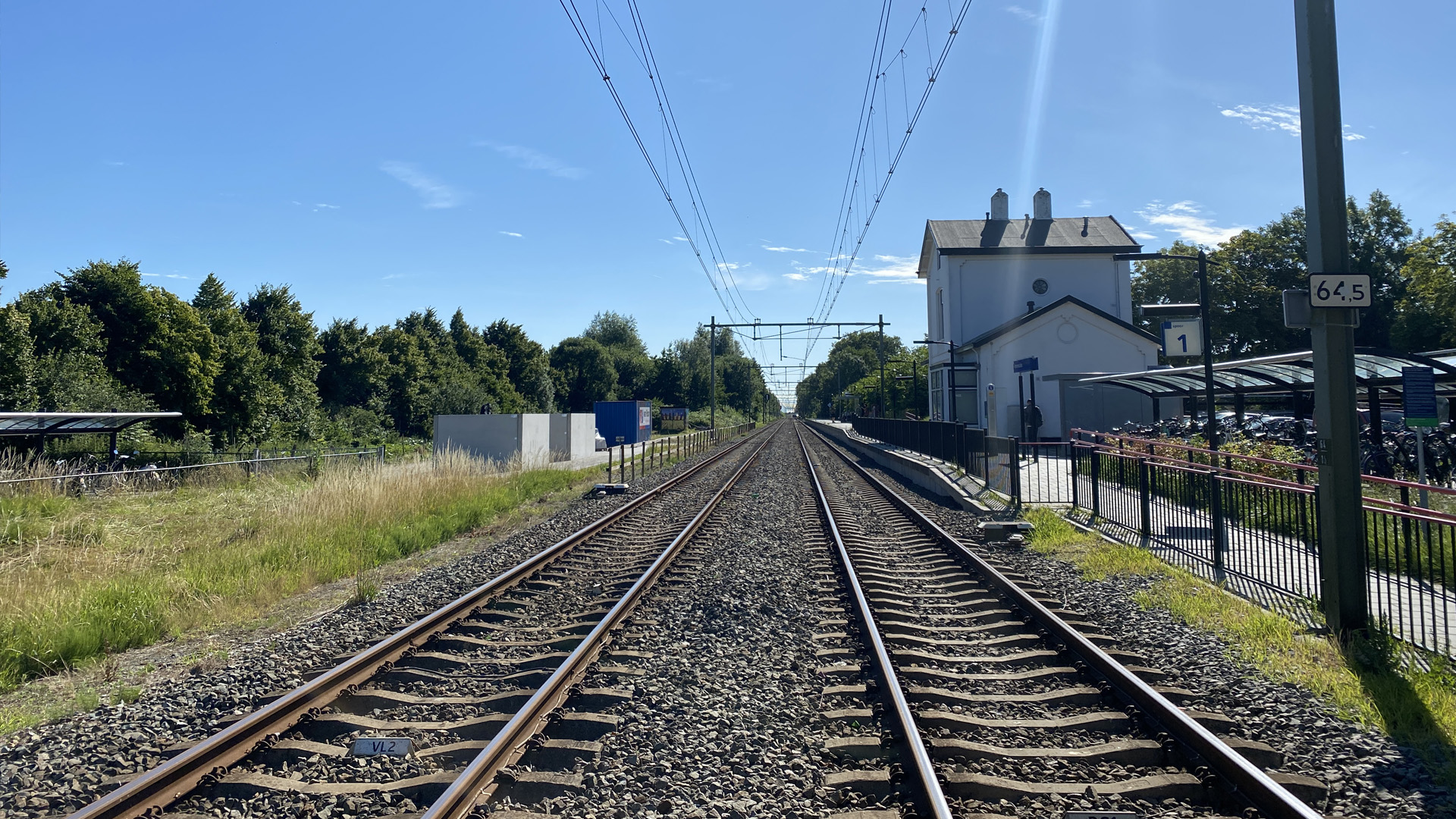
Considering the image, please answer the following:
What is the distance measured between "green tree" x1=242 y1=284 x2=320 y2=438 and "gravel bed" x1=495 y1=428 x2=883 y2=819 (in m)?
39.1

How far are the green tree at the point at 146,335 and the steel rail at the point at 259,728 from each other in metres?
33.0

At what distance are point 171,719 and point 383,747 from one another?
170cm

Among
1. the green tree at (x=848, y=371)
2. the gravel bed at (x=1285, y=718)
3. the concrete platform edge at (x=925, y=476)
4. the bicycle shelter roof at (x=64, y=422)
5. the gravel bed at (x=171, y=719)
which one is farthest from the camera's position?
the green tree at (x=848, y=371)

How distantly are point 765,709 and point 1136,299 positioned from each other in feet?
278

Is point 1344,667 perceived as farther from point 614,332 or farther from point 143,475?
point 614,332

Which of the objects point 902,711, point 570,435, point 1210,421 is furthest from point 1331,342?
point 570,435

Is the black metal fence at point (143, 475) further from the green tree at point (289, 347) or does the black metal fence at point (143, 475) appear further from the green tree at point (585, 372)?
the green tree at point (585, 372)

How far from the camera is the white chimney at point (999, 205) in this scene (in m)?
51.9

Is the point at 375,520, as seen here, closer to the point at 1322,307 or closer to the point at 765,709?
the point at 765,709

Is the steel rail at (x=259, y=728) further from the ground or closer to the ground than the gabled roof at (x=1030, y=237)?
closer to the ground

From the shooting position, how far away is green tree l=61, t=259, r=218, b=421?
105 ft

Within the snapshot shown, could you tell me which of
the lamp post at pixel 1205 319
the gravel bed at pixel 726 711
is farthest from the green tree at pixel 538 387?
the gravel bed at pixel 726 711

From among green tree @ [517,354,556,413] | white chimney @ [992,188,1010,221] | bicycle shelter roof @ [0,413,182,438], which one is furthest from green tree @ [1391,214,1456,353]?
green tree @ [517,354,556,413]

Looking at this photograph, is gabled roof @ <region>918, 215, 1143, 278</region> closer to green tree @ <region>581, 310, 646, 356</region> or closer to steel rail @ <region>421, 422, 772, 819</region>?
steel rail @ <region>421, 422, 772, 819</region>
